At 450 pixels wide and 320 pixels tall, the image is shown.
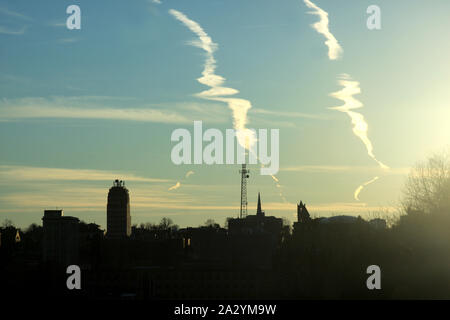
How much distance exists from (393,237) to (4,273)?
3981 inches

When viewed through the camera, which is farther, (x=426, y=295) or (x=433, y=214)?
(x=433, y=214)

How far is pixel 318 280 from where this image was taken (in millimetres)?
129250

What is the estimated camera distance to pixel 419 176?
129m

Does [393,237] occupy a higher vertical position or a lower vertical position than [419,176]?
lower
